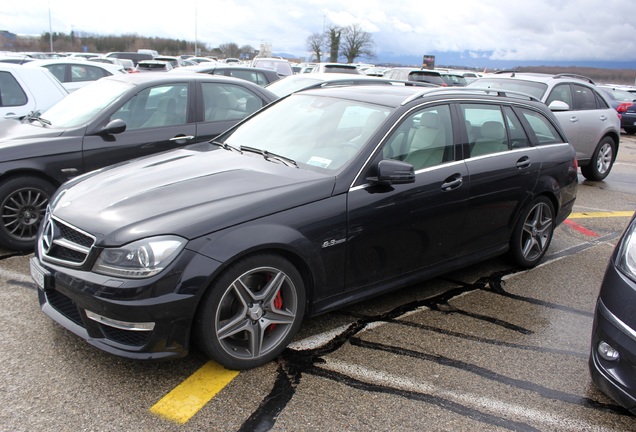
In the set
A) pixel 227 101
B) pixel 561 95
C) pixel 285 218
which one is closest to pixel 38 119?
pixel 227 101

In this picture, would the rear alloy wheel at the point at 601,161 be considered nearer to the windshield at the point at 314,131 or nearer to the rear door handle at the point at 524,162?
the rear door handle at the point at 524,162

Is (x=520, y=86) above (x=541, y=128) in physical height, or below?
above

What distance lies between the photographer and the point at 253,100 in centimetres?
677

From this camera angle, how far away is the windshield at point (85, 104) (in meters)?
5.63

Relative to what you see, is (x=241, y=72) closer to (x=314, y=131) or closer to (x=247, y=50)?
(x=314, y=131)

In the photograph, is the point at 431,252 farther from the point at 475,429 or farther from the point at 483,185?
the point at 475,429

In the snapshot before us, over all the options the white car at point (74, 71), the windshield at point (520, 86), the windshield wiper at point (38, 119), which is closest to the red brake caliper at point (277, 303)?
the windshield wiper at point (38, 119)

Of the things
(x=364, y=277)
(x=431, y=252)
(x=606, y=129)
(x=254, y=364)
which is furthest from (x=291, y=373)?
(x=606, y=129)

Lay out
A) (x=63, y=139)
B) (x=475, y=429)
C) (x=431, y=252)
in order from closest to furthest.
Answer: (x=475, y=429), (x=431, y=252), (x=63, y=139)

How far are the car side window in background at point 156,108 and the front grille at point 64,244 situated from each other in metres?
2.56

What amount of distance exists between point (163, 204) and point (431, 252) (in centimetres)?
204

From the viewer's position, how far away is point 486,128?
4668 millimetres

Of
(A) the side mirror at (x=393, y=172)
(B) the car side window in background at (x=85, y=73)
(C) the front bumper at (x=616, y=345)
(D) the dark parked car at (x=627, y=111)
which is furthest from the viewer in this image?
(D) the dark parked car at (x=627, y=111)

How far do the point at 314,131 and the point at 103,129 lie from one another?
2490 millimetres
